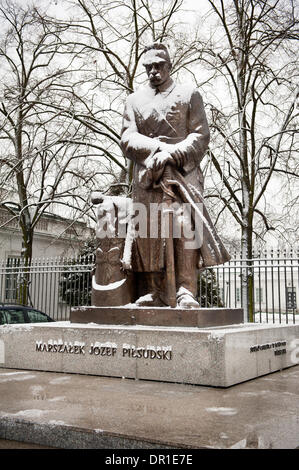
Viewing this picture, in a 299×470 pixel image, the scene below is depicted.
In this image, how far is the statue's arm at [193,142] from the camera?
18.5 feet

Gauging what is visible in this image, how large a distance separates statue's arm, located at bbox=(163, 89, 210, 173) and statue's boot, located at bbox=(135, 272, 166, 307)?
1.36 meters

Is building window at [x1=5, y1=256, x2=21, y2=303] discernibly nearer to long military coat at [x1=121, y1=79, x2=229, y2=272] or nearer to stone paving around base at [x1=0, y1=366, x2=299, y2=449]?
long military coat at [x1=121, y1=79, x2=229, y2=272]

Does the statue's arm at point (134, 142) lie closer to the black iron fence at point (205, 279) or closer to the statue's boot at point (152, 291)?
the statue's boot at point (152, 291)

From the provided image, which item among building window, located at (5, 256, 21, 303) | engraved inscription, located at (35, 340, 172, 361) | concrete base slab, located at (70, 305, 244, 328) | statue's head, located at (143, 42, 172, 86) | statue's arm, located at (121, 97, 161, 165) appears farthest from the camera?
building window, located at (5, 256, 21, 303)

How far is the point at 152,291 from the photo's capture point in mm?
5879

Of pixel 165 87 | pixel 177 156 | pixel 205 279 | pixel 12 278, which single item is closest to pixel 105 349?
pixel 177 156

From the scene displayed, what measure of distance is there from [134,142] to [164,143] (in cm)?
38

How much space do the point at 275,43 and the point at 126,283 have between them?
36.9ft

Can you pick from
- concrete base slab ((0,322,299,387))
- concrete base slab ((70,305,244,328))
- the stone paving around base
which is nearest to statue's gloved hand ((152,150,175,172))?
concrete base slab ((70,305,244,328))

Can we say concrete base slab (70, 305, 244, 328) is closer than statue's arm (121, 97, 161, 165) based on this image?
Yes

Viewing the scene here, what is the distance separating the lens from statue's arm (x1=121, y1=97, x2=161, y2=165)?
578cm

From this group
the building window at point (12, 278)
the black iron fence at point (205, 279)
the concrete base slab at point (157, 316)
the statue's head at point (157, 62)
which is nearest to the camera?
the concrete base slab at point (157, 316)

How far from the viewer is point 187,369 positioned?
466 centimetres

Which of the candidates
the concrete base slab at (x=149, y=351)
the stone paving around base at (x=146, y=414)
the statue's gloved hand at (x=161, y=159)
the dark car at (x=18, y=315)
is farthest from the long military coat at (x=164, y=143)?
the dark car at (x=18, y=315)
